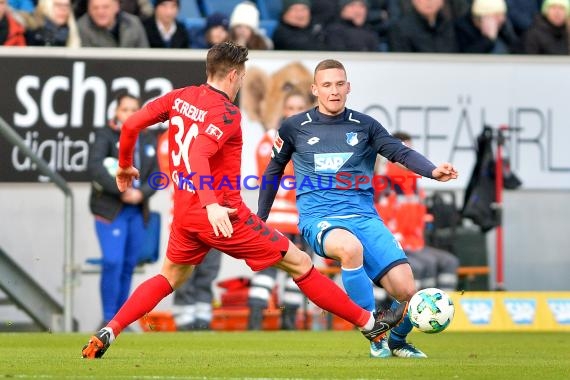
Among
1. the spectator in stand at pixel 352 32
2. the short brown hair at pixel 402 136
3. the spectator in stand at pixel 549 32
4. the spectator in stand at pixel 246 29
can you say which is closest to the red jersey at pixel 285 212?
the short brown hair at pixel 402 136

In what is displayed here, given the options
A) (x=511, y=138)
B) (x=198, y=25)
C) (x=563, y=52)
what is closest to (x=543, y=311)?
(x=511, y=138)

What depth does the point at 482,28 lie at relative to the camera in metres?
18.0

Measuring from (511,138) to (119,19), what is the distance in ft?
15.8

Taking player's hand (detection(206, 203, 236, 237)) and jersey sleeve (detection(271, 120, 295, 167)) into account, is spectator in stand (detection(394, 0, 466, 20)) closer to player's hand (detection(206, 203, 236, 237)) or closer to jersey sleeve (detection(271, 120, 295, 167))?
jersey sleeve (detection(271, 120, 295, 167))

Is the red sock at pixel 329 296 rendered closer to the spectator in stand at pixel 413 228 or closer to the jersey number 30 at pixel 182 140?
the jersey number 30 at pixel 182 140

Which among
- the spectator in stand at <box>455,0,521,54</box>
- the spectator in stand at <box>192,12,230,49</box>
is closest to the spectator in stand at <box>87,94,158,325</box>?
the spectator in stand at <box>192,12,230,49</box>

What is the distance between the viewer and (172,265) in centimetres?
929

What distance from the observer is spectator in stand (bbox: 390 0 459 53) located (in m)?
17.4

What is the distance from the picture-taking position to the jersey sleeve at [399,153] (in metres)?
9.43

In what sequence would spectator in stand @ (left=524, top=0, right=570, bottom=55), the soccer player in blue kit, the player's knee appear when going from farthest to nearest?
spectator in stand @ (left=524, top=0, right=570, bottom=55) < the soccer player in blue kit < the player's knee

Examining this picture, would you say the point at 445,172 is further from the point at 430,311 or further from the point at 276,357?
the point at 276,357

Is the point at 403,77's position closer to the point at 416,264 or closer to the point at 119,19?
the point at 416,264

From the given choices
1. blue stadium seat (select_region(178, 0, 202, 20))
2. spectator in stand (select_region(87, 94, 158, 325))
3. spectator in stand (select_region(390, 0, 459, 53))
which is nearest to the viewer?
spectator in stand (select_region(87, 94, 158, 325))

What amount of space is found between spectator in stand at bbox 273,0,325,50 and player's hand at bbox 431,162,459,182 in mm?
7876
